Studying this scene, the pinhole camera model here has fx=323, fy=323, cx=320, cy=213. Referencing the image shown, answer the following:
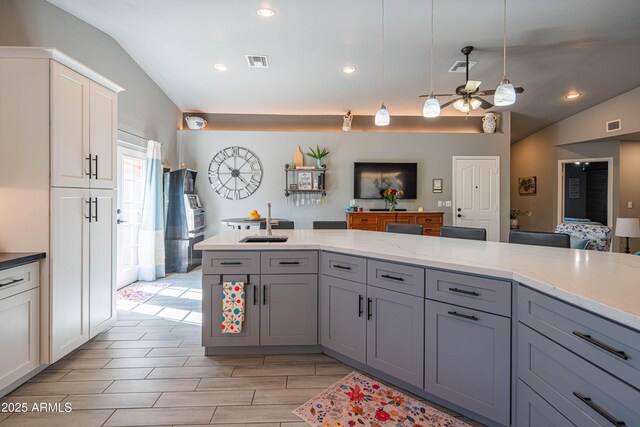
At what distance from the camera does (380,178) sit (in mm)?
6477

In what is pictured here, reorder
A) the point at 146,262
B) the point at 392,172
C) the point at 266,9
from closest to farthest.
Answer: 1. the point at 266,9
2. the point at 146,262
3. the point at 392,172

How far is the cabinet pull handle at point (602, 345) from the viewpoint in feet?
3.30

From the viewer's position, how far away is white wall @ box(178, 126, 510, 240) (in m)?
6.43

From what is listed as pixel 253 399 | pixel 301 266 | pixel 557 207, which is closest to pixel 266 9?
pixel 301 266

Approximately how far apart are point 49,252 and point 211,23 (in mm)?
2978

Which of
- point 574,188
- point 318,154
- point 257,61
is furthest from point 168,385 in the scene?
point 574,188

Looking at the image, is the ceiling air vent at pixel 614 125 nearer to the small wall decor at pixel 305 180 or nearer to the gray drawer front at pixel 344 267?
the small wall decor at pixel 305 180

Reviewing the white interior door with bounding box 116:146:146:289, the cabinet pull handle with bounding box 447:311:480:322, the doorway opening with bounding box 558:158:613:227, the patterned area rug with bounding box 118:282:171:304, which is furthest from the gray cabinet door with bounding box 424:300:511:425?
the doorway opening with bounding box 558:158:613:227

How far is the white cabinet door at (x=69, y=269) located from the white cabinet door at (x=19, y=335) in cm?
9

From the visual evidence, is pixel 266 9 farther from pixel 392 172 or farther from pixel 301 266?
pixel 392 172

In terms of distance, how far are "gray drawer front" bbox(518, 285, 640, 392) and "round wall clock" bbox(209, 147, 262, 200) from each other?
5.54 m

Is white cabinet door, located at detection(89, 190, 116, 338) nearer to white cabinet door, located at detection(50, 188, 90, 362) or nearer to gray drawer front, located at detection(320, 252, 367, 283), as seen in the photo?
white cabinet door, located at detection(50, 188, 90, 362)

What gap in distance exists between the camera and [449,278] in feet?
5.90

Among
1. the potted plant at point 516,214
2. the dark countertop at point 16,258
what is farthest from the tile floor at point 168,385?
the potted plant at point 516,214
